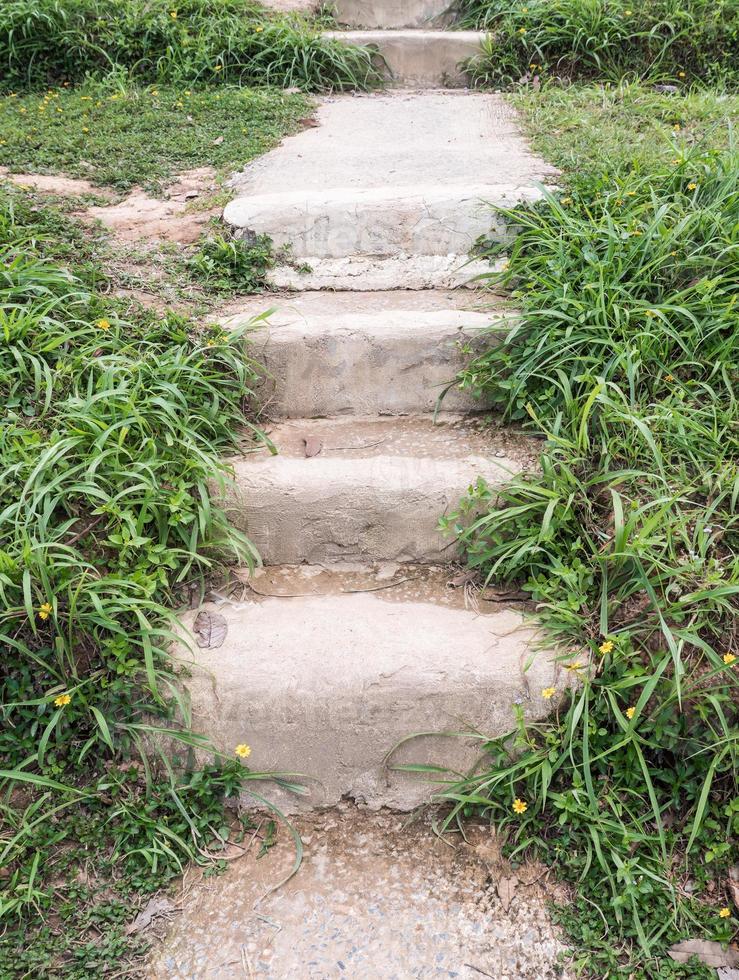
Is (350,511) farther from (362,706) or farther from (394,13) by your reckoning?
(394,13)

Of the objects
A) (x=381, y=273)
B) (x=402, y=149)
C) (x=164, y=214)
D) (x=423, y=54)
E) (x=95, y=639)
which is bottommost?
(x=95, y=639)

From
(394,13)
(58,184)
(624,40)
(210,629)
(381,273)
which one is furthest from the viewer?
(394,13)

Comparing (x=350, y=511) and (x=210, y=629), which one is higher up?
(x=350, y=511)

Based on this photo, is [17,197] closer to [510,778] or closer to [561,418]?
[561,418]

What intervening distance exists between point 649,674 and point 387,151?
10.6ft

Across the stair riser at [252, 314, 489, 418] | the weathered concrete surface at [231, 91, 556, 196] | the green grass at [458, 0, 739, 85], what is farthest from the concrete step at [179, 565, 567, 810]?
the green grass at [458, 0, 739, 85]

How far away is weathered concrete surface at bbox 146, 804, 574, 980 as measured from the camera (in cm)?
183

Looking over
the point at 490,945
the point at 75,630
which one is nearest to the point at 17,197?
the point at 75,630

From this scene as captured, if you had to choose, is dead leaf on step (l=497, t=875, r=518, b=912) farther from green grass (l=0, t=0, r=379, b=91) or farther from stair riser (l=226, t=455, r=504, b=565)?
green grass (l=0, t=0, r=379, b=91)

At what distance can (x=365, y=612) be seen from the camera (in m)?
2.39

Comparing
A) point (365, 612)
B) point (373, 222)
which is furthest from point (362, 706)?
point (373, 222)

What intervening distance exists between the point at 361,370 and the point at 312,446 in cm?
40

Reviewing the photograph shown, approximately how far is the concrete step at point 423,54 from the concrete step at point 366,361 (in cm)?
326

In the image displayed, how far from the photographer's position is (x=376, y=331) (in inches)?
116
